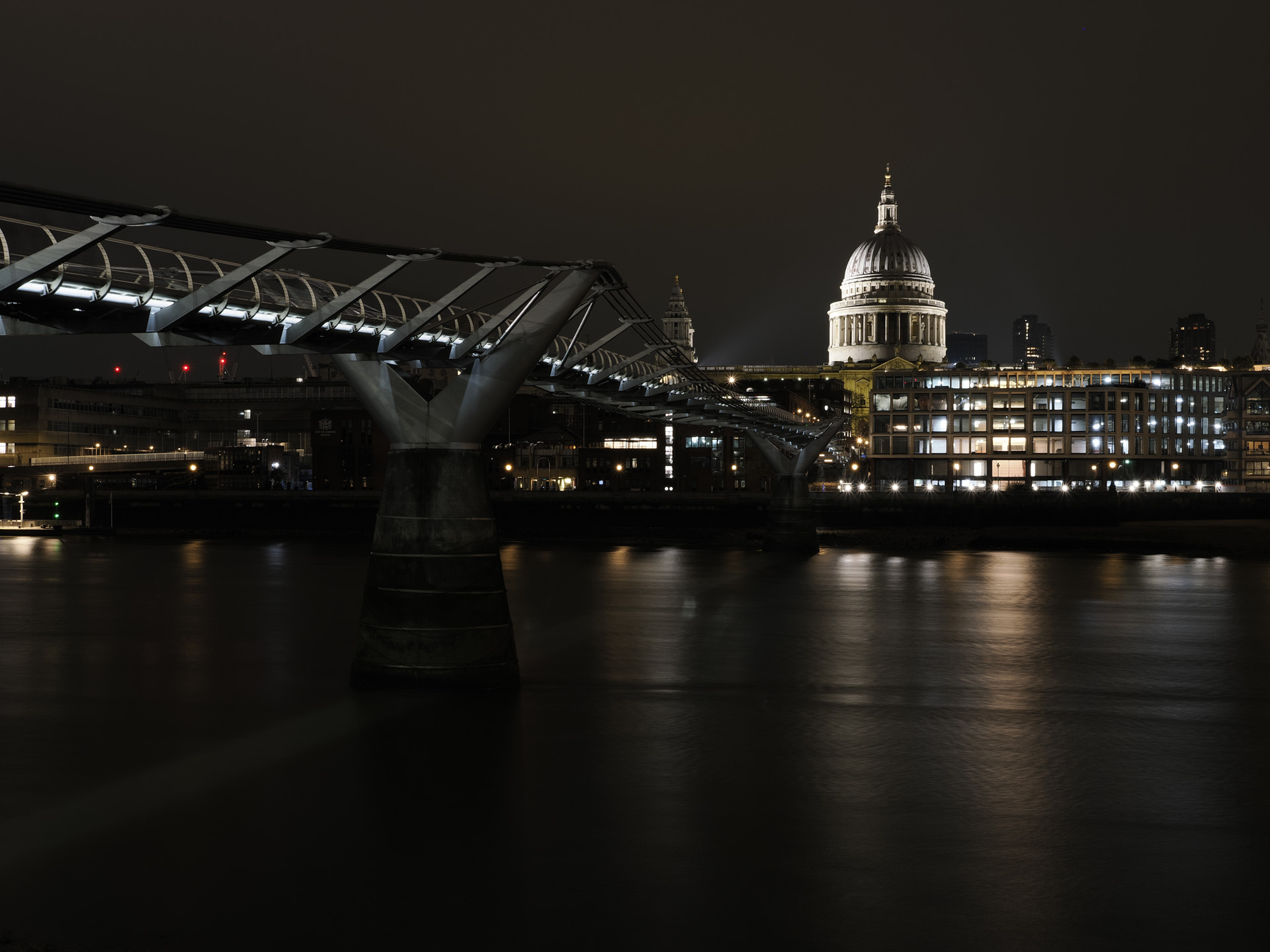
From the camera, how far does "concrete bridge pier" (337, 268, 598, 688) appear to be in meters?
23.3

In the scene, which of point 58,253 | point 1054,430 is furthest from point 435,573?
point 1054,430

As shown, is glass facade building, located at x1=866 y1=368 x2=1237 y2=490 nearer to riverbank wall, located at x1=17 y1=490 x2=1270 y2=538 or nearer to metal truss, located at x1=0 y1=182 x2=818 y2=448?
riverbank wall, located at x1=17 y1=490 x2=1270 y2=538

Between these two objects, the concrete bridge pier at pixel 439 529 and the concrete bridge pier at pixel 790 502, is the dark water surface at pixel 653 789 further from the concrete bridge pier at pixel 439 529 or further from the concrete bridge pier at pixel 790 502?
the concrete bridge pier at pixel 790 502

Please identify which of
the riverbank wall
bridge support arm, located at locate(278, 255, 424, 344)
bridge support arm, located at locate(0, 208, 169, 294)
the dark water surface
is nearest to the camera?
the dark water surface

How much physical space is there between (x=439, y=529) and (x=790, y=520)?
52470mm

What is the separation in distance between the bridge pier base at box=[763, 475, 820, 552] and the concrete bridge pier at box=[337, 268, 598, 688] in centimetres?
5034

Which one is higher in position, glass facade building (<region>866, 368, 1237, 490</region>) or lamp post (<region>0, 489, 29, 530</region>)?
glass facade building (<region>866, 368, 1237, 490</region>)

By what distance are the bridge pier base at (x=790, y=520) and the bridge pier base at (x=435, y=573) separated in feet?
166

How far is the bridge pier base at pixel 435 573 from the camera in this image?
23.3 meters

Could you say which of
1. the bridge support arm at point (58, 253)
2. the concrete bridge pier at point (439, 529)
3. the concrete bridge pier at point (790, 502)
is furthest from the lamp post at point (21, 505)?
the bridge support arm at point (58, 253)

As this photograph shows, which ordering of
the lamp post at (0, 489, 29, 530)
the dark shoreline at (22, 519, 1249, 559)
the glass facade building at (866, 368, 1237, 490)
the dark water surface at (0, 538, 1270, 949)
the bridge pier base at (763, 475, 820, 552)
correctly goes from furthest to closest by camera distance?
the glass facade building at (866, 368, 1237, 490)
the lamp post at (0, 489, 29, 530)
the dark shoreline at (22, 519, 1249, 559)
the bridge pier base at (763, 475, 820, 552)
the dark water surface at (0, 538, 1270, 949)

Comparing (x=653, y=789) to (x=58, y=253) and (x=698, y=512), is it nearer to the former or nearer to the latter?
(x=58, y=253)

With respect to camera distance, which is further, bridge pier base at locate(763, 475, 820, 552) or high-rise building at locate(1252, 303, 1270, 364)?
high-rise building at locate(1252, 303, 1270, 364)

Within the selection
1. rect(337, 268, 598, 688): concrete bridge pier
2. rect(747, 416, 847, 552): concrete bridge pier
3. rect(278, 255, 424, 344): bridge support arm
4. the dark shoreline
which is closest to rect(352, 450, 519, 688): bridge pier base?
rect(337, 268, 598, 688): concrete bridge pier
